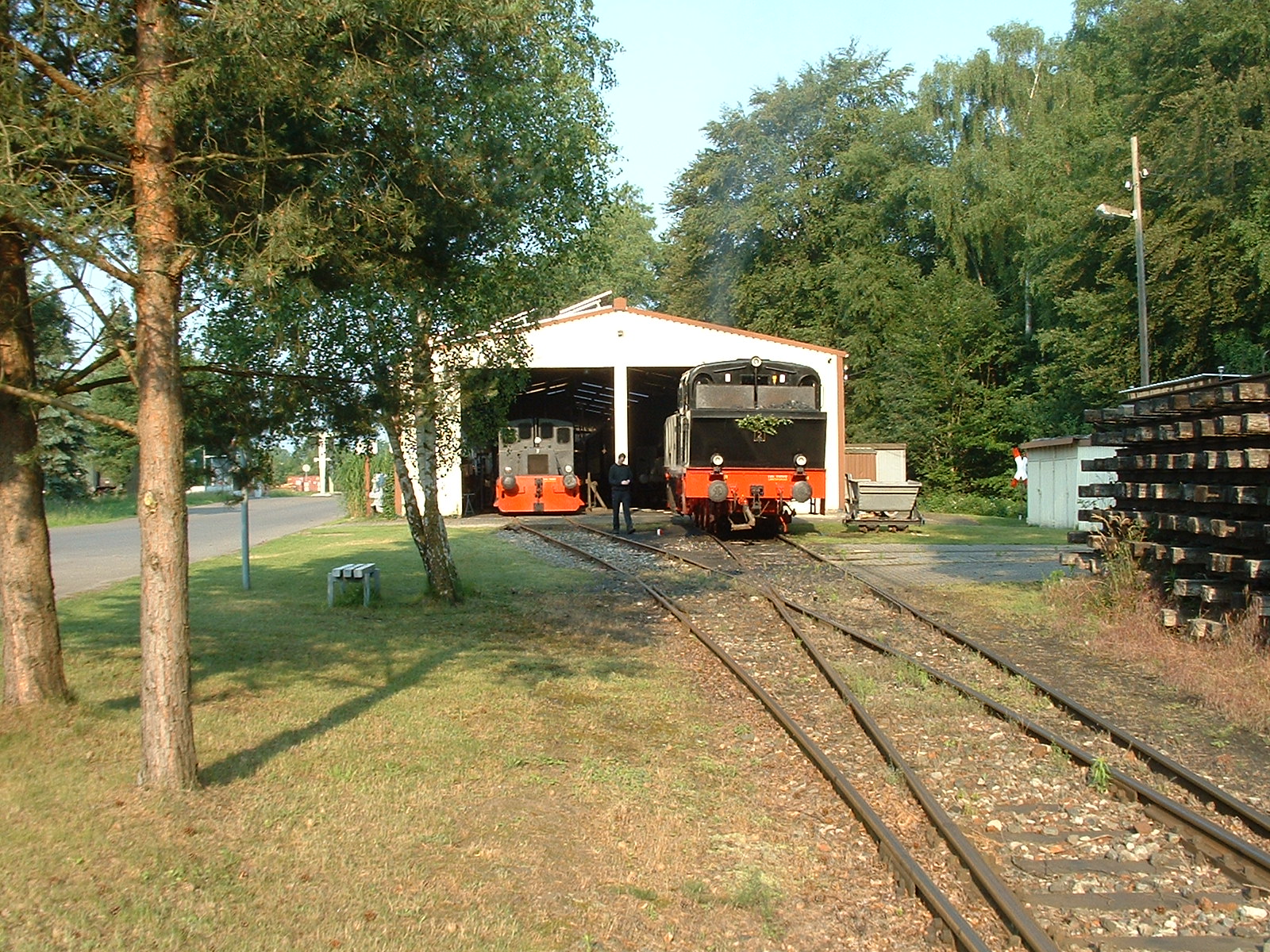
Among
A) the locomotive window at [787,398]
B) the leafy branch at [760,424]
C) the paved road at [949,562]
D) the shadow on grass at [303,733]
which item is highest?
the locomotive window at [787,398]

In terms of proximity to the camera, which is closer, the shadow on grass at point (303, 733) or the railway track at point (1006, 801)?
the railway track at point (1006, 801)

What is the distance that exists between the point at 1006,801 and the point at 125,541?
2472 centimetres

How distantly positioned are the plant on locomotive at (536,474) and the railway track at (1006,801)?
1996 cm

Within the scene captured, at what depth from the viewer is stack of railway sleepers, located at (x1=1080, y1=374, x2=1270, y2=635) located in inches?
369

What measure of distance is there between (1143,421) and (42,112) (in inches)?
424

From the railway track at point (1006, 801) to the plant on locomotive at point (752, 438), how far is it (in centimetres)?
935

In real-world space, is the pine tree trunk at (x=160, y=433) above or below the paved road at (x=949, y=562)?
above

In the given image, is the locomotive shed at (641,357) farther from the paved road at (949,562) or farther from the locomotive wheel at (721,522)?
the paved road at (949,562)

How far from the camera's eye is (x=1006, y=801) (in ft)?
20.9

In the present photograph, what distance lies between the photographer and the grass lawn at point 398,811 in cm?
453

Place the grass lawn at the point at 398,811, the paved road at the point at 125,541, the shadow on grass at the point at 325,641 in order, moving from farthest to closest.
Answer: the paved road at the point at 125,541, the shadow on grass at the point at 325,641, the grass lawn at the point at 398,811

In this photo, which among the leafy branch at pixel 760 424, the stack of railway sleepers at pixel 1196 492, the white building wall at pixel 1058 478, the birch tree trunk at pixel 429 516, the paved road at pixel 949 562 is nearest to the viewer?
the stack of railway sleepers at pixel 1196 492

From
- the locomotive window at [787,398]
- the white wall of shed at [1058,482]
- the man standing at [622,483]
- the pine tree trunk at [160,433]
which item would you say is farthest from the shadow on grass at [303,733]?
the white wall of shed at [1058,482]

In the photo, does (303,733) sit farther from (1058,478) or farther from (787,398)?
(1058,478)
